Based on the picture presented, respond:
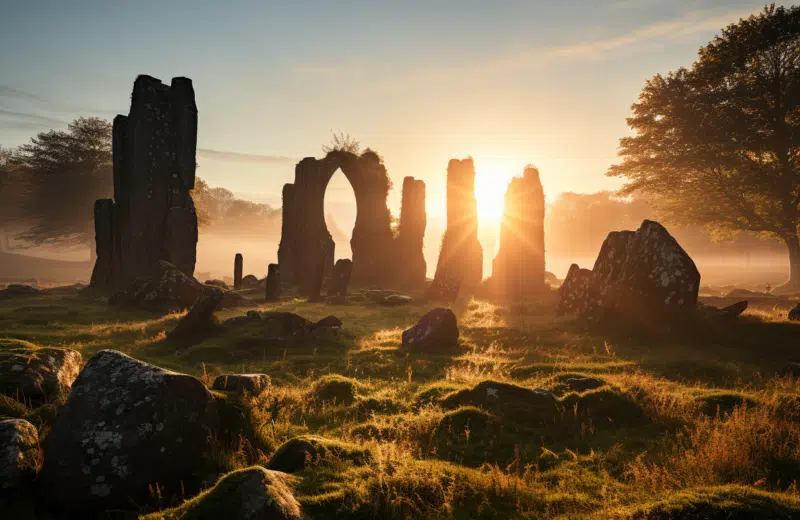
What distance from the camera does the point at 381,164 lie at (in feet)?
140

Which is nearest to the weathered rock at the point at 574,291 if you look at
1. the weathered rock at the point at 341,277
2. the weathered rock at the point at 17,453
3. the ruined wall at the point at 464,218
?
the weathered rock at the point at 341,277

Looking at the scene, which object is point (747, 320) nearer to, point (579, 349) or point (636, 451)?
point (579, 349)

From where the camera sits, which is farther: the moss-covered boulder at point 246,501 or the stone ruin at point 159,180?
the stone ruin at point 159,180

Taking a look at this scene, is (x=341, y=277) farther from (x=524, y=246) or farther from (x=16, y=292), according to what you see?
(x=16, y=292)

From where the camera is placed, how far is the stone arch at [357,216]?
38.7 meters

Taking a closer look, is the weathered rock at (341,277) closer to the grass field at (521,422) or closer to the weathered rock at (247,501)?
the grass field at (521,422)

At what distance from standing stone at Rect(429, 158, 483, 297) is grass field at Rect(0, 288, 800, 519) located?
21.4 meters

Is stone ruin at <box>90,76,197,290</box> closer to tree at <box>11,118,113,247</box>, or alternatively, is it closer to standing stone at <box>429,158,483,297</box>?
standing stone at <box>429,158,483,297</box>

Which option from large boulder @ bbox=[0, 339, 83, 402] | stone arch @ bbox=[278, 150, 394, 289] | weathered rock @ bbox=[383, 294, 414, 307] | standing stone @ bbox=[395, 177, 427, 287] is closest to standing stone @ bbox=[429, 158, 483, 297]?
standing stone @ bbox=[395, 177, 427, 287]

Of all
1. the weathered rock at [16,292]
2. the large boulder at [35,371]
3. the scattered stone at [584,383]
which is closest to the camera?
the large boulder at [35,371]

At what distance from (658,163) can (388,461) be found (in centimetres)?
3884

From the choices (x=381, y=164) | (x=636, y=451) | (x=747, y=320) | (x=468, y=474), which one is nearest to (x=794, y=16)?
(x=747, y=320)

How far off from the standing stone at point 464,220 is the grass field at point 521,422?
21.4m

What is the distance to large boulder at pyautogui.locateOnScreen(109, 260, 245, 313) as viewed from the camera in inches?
869
